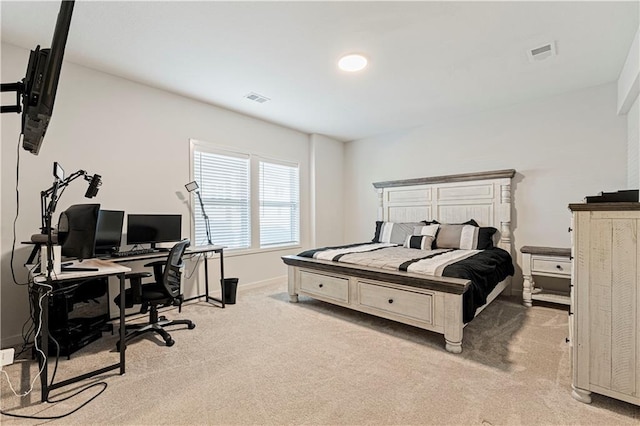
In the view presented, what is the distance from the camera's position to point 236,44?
8.41ft

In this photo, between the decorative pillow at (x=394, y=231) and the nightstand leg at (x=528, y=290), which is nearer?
the nightstand leg at (x=528, y=290)

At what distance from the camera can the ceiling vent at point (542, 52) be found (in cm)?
260

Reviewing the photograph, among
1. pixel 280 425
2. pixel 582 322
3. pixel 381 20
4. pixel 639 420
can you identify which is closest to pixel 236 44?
pixel 381 20

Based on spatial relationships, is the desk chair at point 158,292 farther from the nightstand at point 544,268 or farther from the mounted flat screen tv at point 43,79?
the nightstand at point 544,268

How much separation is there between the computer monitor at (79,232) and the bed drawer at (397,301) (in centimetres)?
233

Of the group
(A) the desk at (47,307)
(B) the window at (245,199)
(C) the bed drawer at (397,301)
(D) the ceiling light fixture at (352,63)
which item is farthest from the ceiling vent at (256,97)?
(C) the bed drawer at (397,301)

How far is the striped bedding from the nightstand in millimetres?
229

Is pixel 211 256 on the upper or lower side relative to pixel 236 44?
lower

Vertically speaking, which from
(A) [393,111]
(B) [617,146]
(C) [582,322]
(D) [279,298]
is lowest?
(D) [279,298]

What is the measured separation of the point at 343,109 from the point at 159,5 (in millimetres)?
2559

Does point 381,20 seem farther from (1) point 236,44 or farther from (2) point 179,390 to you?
(2) point 179,390

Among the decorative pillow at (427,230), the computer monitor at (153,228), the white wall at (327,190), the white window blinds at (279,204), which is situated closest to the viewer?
the computer monitor at (153,228)

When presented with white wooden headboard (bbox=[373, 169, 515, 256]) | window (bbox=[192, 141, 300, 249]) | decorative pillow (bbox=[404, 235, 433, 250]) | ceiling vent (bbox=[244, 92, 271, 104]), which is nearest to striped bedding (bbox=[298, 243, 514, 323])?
decorative pillow (bbox=[404, 235, 433, 250])

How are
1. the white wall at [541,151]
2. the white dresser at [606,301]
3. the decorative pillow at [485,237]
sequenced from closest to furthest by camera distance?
the white dresser at [606,301]
the white wall at [541,151]
the decorative pillow at [485,237]
